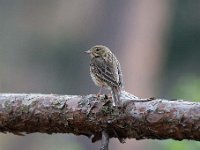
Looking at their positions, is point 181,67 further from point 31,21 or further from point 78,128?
point 78,128

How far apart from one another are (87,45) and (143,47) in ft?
9.12

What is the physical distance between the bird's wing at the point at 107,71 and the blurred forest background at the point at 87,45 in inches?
304

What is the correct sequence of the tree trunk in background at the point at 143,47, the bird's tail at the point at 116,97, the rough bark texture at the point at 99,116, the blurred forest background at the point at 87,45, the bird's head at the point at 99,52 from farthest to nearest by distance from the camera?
the blurred forest background at the point at 87,45
the tree trunk in background at the point at 143,47
the bird's head at the point at 99,52
the bird's tail at the point at 116,97
the rough bark texture at the point at 99,116

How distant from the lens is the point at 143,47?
52.9 ft

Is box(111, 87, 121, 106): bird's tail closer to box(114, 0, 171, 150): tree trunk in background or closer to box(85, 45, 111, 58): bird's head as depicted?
box(85, 45, 111, 58): bird's head

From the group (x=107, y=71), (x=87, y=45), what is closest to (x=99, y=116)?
(x=107, y=71)

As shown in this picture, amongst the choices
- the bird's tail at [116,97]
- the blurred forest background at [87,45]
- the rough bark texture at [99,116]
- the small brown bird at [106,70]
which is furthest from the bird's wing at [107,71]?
the blurred forest background at [87,45]

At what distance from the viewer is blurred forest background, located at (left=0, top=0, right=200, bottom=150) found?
15.7m

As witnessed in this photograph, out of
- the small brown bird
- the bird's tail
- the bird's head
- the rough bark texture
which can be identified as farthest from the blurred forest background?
the bird's tail

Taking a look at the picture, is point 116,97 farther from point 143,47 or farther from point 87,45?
point 87,45

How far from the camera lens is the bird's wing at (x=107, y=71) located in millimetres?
6330

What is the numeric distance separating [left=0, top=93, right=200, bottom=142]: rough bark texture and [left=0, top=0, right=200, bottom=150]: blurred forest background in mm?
8578

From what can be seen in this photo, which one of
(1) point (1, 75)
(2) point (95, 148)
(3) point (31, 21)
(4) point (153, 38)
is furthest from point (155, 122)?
(3) point (31, 21)

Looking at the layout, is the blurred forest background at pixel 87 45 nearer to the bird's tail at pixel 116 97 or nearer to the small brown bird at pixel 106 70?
the small brown bird at pixel 106 70
